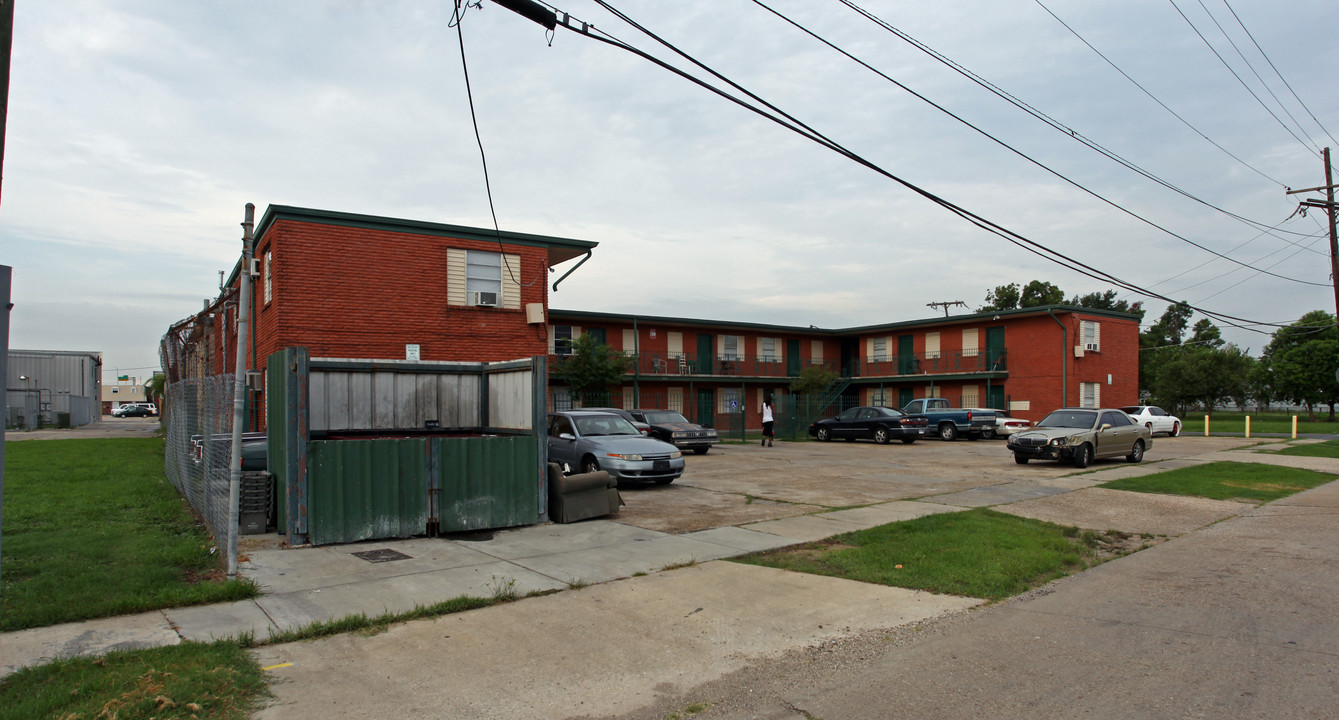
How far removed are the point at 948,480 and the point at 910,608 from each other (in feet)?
33.5

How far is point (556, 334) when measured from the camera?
1471 inches

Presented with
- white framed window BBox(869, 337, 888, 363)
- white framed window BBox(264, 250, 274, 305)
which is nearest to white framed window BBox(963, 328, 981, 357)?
white framed window BBox(869, 337, 888, 363)

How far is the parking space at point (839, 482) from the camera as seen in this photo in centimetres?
1172

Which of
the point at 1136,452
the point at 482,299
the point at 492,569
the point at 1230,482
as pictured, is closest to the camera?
the point at 492,569

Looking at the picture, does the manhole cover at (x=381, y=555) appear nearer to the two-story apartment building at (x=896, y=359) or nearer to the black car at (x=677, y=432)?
the black car at (x=677, y=432)

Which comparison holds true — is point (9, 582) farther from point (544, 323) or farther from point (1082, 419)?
point (1082, 419)

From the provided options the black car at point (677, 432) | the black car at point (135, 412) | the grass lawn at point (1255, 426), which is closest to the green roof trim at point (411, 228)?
the black car at point (677, 432)

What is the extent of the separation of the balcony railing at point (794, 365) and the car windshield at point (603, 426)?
21393mm

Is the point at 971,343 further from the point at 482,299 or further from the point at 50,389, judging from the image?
the point at 50,389

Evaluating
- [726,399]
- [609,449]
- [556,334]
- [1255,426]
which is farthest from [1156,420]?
[609,449]

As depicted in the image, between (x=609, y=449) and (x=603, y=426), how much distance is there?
1300mm

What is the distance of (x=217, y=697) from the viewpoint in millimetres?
4312

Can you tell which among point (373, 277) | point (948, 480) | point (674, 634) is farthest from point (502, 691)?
point (373, 277)

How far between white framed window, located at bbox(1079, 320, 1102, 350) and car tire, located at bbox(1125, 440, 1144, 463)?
1929 centimetres
